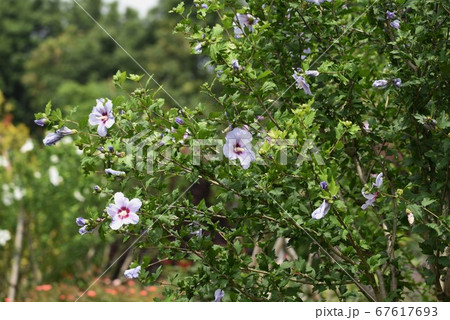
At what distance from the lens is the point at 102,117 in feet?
8.65

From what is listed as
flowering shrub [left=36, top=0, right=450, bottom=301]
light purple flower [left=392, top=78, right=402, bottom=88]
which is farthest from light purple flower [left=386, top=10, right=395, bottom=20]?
light purple flower [left=392, top=78, right=402, bottom=88]

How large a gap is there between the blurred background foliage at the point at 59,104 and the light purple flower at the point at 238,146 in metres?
0.61

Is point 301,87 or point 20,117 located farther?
point 20,117

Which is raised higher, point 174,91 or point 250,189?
point 250,189

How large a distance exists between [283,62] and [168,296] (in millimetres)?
1169

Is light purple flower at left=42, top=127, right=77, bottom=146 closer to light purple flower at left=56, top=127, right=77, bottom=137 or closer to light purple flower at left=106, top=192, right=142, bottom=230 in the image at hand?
light purple flower at left=56, top=127, right=77, bottom=137

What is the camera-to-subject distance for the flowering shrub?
2.50 meters

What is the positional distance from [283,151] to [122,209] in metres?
0.66

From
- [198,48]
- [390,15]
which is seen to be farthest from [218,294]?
[390,15]

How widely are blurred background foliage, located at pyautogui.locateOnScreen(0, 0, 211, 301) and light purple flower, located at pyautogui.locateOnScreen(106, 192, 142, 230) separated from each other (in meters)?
0.13
